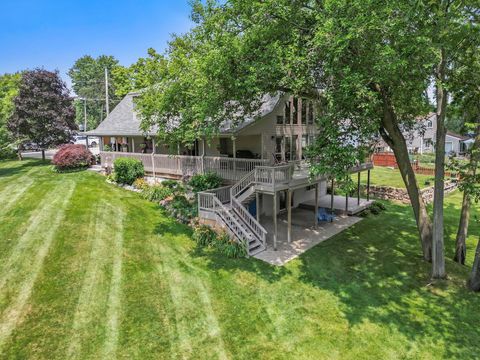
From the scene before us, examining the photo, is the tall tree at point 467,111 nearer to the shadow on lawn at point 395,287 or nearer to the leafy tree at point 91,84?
the shadow on lawn at point 395,287

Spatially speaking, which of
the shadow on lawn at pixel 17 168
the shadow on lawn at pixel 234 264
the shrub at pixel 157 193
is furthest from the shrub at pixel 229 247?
the shadow on lawn at pixel 17 168

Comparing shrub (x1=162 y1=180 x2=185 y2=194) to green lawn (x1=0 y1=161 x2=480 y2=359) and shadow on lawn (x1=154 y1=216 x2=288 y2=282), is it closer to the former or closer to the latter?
green lawn (x1=0 y1=161 x2=480 y2=359)

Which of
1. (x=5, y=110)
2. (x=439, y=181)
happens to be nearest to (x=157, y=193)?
(x=439, y=181)

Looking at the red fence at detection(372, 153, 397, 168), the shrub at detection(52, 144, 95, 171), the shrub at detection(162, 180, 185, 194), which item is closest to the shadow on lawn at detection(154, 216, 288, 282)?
the shrub at detection(162, 180, 185, 194)

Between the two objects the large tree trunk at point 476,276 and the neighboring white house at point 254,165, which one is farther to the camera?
the neighboring white house at point 254,165

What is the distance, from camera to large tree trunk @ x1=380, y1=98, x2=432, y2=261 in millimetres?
12727

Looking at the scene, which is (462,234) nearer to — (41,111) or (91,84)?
(41,111)

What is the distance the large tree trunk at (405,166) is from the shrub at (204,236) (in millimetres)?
8323

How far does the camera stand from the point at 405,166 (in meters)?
13.0

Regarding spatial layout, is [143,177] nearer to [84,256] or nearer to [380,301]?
[84,256]

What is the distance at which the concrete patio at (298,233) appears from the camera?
13770 mm

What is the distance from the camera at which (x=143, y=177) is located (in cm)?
2200

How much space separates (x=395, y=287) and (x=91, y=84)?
274 ft

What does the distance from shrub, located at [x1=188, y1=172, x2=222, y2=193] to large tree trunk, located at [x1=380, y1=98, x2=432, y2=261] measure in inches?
333
